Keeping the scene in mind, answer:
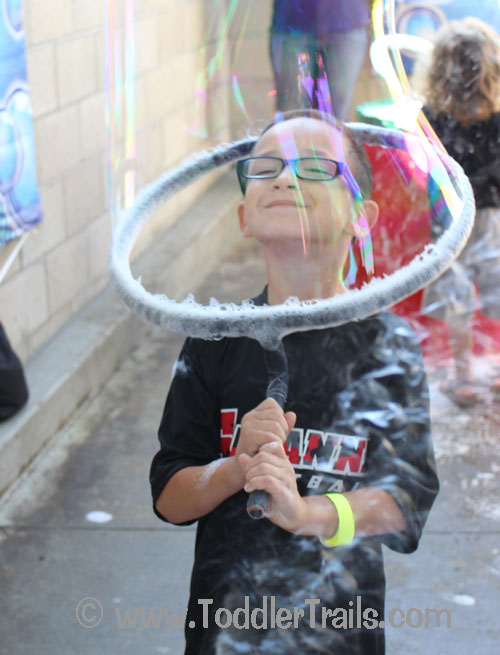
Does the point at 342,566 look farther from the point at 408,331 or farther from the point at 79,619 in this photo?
the point at 79,619

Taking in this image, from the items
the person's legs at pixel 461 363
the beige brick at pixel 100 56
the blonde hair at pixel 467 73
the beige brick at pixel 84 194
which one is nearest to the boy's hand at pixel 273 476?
the blonde hair at pixel 467 73

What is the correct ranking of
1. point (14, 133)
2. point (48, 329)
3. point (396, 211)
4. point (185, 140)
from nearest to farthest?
point (396, 211) → point (185, 140) → point (14, 133) → point (48, 329)

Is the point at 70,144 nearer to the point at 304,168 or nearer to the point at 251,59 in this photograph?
the point at 251,59

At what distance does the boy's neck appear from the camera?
1.28 m

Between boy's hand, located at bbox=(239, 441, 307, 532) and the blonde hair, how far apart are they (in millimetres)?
1414

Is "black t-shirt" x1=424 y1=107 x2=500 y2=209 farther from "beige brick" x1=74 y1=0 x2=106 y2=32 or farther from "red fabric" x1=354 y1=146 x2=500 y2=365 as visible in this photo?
"beige brick" x1=74 y1=0 x2=106 y2=32

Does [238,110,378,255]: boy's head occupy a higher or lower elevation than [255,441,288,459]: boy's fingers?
higher

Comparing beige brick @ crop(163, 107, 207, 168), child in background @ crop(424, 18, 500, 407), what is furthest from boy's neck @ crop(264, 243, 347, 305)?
child in background @ crop(424, 18, 500, 407)

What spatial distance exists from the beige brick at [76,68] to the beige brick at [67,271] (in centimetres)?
61

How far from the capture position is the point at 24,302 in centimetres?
340

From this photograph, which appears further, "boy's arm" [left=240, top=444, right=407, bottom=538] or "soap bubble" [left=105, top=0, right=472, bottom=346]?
"soap bubble" [left=105, top=0, right=472, bottom=346]

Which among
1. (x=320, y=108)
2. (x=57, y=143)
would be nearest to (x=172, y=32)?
(x=57, y=143)

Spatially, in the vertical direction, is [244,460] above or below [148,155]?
below
